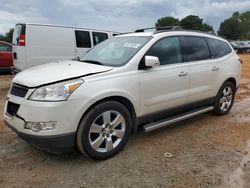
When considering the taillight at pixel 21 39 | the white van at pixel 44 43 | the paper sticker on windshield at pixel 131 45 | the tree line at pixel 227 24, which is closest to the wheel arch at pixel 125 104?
the paper sticker on windshield at pixel 131 45

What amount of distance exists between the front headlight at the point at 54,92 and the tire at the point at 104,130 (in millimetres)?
375

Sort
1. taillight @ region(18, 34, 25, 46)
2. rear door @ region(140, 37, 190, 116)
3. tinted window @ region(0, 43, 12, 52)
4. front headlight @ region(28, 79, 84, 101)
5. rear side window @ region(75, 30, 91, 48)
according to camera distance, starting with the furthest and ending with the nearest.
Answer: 1. tinted window @ region(0, 43, 12, 52)
2. rear side window @ region(75, 30, 91, 48)
3. taillight @ region(18, 34, 25, 46)
4. rear door @ region(140, 37, 190, 116)
5. front headlight @ region(28, 79, 84, 101)

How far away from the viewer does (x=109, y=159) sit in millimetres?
3416

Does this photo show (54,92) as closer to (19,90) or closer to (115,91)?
(19,90)

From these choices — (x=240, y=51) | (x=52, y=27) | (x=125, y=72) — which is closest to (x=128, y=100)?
(x=125, y=72)

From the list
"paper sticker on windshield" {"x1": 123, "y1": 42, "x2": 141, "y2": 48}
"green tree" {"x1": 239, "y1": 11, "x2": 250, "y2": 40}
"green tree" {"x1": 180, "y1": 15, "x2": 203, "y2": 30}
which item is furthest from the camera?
"green tree" {"x1": 239, "y1": 11, "x2": 250, "y2": 40}

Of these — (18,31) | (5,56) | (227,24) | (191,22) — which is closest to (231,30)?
(227,24)

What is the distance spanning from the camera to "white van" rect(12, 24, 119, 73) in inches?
299

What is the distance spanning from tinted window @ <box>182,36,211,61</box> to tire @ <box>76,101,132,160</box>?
1685 mm

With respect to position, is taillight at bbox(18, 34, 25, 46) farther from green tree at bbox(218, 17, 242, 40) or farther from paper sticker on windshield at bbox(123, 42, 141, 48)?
green tree at bbox(218, 17, 242, 40)

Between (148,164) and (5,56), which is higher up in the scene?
(5,56)

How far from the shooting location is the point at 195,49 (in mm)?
4582

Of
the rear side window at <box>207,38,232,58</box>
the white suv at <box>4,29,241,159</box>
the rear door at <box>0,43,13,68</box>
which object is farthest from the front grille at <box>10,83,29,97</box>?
the rear door at <box>0,43,13,68</box>

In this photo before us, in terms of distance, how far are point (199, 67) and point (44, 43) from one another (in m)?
5.25
